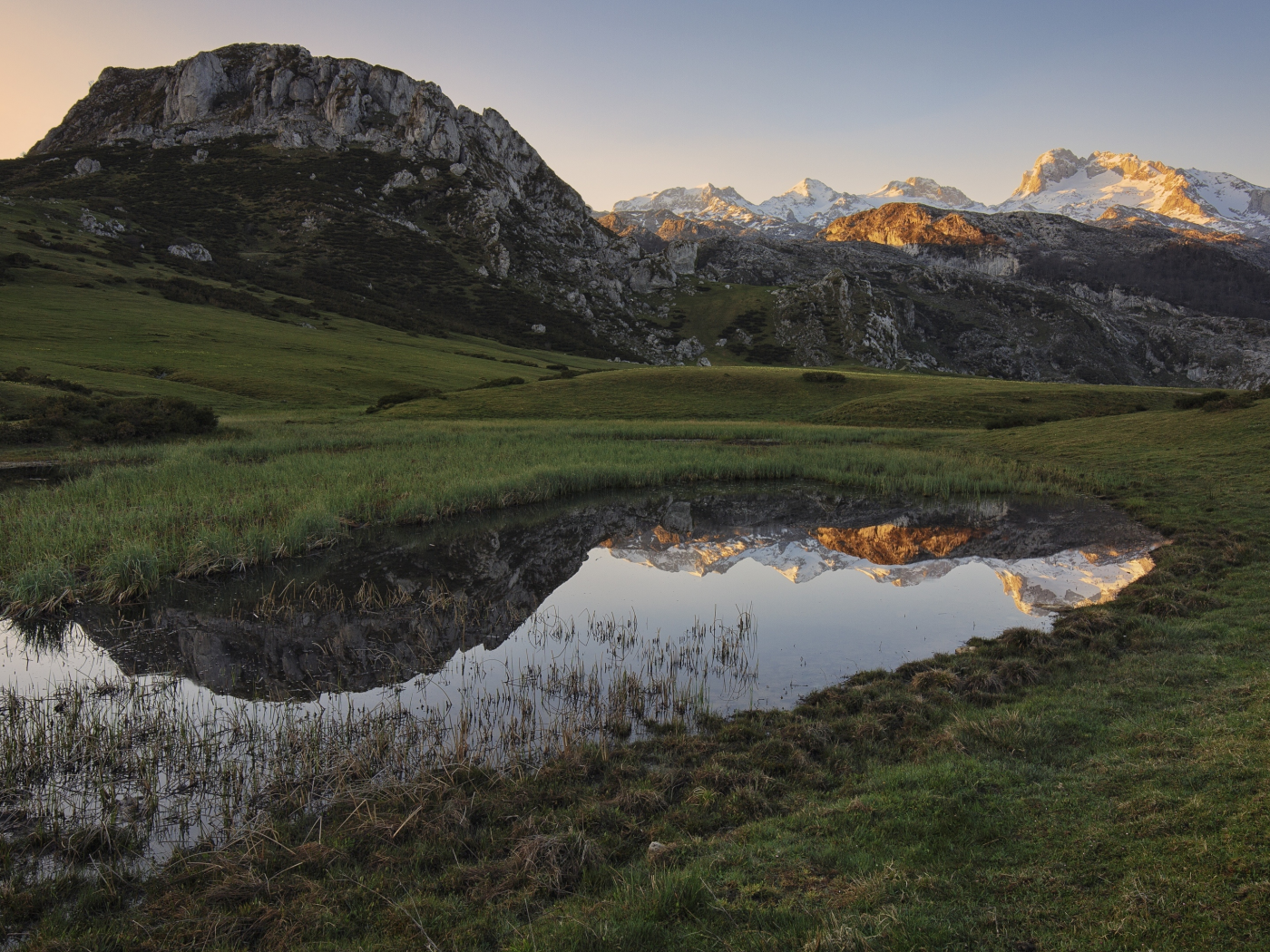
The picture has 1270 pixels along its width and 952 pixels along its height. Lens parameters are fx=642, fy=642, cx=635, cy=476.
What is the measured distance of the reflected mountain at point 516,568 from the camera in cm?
1412

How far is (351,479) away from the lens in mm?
29828

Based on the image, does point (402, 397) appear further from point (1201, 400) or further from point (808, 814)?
point (1201, 400)

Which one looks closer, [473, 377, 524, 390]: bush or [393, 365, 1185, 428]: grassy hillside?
[393, 365, 1185, 428]: grassy hillside

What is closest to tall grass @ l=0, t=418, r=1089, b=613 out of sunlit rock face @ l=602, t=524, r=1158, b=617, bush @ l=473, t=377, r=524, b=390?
sunlit rock face @ l=602, t=524, r=1158, b=617

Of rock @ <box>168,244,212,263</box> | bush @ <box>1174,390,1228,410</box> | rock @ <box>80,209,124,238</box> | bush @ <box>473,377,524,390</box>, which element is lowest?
bush @ <box>473,377,524,390</box>

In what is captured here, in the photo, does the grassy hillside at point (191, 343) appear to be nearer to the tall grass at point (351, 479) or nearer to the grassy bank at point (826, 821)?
the tall grass at point (351, 479)

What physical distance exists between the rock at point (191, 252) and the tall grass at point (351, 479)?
344 ft

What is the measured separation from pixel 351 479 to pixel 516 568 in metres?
12.5

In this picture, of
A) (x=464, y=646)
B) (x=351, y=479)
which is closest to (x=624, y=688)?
(x=464, y=646)

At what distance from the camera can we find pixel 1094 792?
24.2ft

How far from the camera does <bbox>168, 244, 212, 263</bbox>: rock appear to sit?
4970 inches

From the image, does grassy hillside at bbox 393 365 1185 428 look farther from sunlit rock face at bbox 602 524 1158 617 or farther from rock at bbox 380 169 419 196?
rock at bbox 380 169 419 196

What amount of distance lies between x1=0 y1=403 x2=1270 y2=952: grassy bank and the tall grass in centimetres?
1381

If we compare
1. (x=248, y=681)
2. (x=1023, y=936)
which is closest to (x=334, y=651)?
(x=248, y=681)
